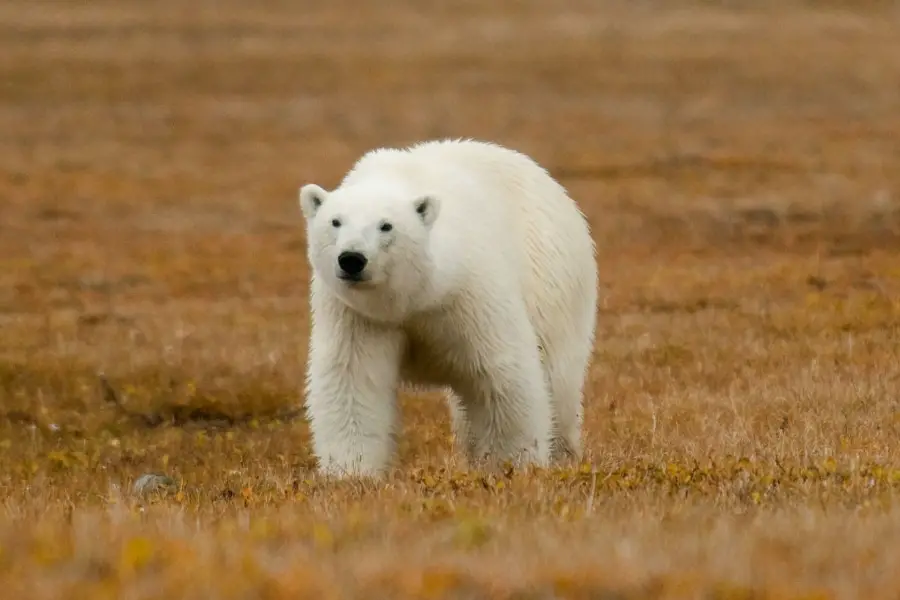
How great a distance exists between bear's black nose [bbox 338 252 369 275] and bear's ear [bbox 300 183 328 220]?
589 millimetres

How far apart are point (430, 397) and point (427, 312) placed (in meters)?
4.87

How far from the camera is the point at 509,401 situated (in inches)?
316

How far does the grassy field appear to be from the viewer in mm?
4848

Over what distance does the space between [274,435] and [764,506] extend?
231 inches

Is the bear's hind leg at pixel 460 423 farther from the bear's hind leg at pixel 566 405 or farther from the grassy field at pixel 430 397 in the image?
the bear's hind leg at pixel 566 405

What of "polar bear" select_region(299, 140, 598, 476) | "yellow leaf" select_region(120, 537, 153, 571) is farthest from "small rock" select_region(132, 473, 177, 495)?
"yellow leaf" select_region(120, 537, 153, 571)

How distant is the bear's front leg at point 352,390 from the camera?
25.6 ft

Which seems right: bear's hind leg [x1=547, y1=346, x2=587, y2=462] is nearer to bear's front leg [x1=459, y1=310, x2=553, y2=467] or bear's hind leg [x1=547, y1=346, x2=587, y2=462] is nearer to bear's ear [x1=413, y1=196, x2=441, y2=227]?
bear's front leg [x1=459, y1=310, x2=553, y2=467]

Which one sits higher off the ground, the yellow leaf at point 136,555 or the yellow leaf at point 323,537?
the yellow leaf at point 136,555

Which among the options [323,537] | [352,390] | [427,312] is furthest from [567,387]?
[323,537]

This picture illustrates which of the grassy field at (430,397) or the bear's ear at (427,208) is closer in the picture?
the grassy field at (430,397)

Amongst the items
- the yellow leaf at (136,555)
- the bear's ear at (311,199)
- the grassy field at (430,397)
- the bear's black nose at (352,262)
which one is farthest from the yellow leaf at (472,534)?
the bear's ear at (311,199)

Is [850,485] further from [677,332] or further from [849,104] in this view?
Result: [849,104]

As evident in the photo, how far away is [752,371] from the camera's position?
12.5m
